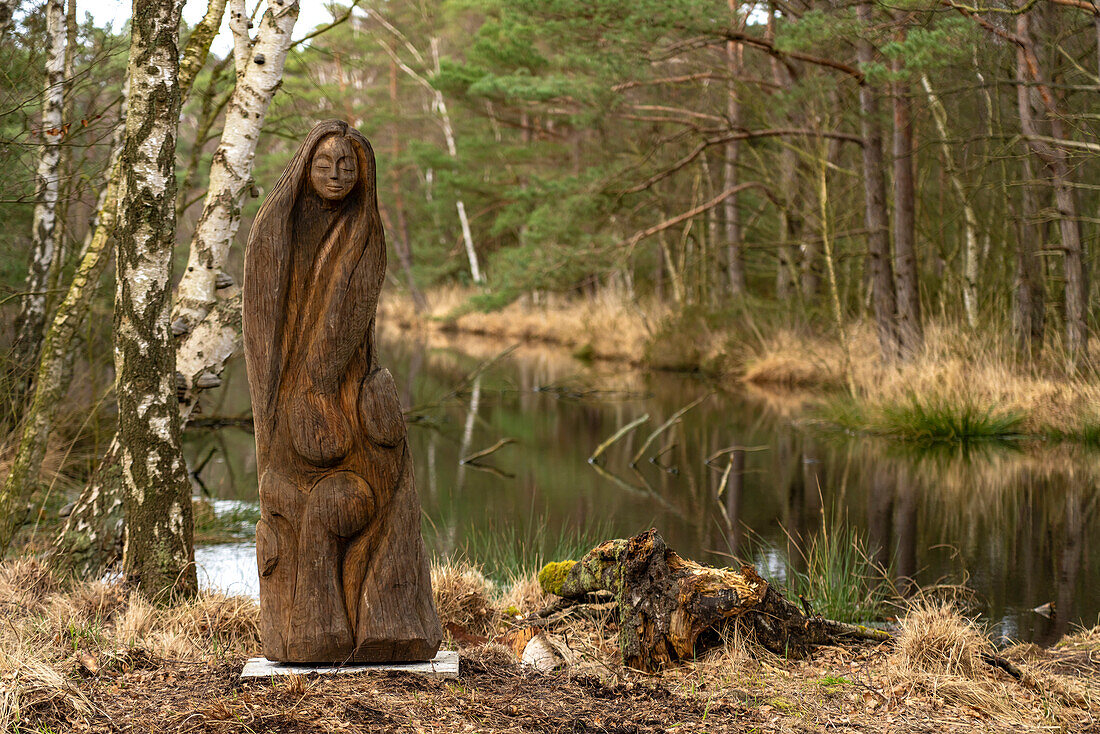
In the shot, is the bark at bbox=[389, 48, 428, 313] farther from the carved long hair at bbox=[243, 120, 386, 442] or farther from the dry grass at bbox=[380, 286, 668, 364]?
the carved long hair at bbox=[243, 120, 386, 442]

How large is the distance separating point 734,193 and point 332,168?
16.4m

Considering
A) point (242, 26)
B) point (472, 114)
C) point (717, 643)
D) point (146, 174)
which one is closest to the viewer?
point (717, 643)

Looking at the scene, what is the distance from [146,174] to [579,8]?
1067 cm

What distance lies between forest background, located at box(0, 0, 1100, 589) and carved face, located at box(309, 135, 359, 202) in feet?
6.12

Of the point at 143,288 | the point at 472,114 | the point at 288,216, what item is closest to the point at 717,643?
the point at 288,216

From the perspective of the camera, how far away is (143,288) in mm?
5086

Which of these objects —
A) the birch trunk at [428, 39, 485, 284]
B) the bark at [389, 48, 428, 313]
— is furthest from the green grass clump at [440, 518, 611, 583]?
the bark at [389, 48, 428, 313]

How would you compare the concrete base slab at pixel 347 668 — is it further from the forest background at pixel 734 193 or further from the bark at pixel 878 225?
the bark at pixel 878 225

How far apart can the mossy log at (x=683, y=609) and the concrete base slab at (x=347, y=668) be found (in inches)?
40.7

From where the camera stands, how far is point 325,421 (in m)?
3.91

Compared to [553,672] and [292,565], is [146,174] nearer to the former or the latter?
[292,565]

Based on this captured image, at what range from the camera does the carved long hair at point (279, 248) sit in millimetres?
3859

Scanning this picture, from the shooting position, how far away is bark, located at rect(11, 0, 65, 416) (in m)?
6.73

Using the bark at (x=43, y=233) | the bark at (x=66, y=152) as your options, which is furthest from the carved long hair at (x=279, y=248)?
the bark at (x=43, y=233)
